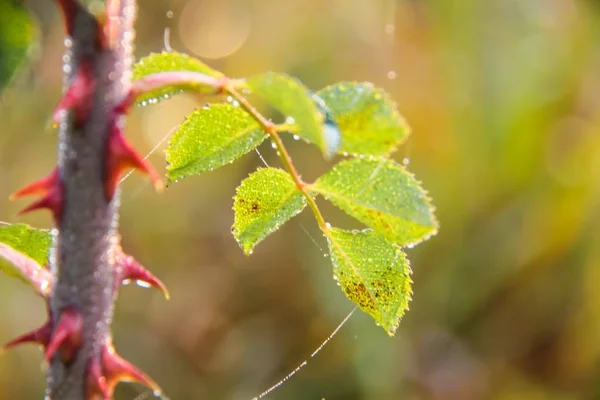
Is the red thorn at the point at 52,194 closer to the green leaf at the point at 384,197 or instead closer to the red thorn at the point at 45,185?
the red thorn at the point at 45,185

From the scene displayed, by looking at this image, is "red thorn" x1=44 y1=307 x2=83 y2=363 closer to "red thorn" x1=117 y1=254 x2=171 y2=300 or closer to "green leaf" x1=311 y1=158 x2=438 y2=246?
"red thorn" x1=117 y1=254 x2=171 y2=300

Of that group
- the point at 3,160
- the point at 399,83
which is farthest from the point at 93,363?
the point at 399,83

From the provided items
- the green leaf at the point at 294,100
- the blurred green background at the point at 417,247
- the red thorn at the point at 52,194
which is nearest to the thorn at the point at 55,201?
the red thorn at the point at 52,194

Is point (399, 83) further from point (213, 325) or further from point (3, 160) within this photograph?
Answer: point (3, 160)

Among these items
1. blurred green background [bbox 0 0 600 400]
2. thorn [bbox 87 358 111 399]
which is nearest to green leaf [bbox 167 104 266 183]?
thorn [bbox 87 358 111 399]

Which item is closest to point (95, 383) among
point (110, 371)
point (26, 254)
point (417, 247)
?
point (110, 371)

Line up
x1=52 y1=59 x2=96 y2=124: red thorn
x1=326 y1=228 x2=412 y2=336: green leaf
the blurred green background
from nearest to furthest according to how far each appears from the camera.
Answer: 1. x1=52 y1=59 x2=96 y2=124: red thorn
2. x1=326 y1=228 x2=412 y2=336: green leaf
3. the blurred green background

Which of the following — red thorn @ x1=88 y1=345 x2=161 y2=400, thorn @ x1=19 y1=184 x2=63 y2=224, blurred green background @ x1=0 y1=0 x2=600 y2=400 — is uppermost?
thorn @ x1=19 y1=184 x2=63 y2=224
